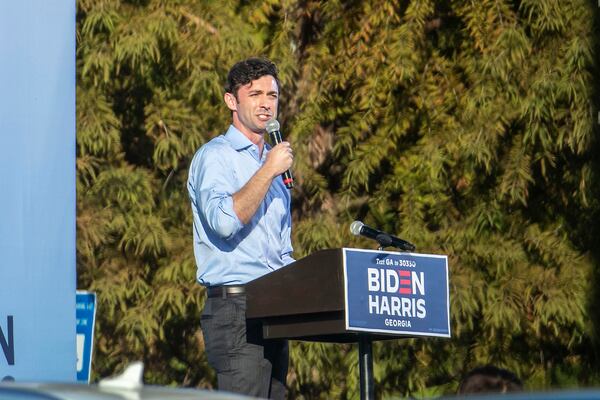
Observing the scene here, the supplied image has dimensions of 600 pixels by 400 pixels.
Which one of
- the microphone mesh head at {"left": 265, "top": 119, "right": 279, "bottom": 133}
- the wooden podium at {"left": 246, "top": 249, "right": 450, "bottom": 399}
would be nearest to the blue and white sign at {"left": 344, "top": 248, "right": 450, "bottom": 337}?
the wooden podium at {"left": 246, "top": 249, "right": 450, "bottom": 399}

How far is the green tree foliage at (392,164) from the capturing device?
10.2m

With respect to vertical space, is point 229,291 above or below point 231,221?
below

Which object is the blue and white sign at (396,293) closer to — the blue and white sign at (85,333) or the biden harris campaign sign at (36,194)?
the biden harris campaign sign at (36,194)

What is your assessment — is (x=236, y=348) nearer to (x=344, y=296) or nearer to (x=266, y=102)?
(x=344, y=296)

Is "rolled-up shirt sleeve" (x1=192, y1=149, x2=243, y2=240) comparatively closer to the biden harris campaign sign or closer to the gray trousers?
the gray trousers

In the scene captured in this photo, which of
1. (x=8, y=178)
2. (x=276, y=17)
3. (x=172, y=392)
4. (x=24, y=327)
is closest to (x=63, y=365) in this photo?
(x=24, y=327)

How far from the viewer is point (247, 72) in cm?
584

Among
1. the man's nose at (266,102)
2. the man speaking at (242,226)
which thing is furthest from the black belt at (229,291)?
the man's nose at (266,102)

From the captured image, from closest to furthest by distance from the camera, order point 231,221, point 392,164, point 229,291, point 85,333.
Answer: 1. point 231,221
2. point 229,291
3. point 85,333
4. point 392,164

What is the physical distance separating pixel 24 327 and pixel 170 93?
214 inches

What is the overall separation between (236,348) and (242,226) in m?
0.48

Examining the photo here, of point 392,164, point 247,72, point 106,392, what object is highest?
point 392,164

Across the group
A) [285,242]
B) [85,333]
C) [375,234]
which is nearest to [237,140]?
[285,242]

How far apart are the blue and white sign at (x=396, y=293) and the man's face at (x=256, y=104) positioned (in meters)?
0.97
